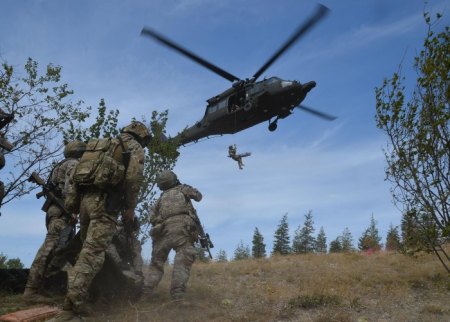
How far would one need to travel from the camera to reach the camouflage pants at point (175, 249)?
6230mm

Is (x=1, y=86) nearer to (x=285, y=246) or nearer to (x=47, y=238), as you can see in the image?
(x=47, y=238)

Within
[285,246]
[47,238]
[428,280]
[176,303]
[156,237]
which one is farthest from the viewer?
[285,246]

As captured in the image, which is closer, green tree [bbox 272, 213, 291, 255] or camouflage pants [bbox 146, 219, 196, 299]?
camouflage pants [bbox 146, 219, 196, 299]

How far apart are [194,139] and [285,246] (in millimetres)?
21576

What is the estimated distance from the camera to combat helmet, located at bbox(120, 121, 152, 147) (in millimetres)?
5691

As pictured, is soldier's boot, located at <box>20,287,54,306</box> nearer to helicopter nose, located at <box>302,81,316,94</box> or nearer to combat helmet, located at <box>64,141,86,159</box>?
combat helmet, located at <box>64,141,86,159</box>

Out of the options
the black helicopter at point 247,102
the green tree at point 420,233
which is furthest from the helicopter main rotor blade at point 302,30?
the green tree at point 420,233

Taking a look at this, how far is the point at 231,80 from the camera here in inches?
597

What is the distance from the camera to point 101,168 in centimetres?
491

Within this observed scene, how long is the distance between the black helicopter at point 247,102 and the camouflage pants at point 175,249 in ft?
23.4

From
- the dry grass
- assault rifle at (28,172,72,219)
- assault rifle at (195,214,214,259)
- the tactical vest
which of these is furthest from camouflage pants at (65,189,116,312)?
assault rifle at (195,214,214,259)

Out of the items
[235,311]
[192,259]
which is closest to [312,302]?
[235,311]

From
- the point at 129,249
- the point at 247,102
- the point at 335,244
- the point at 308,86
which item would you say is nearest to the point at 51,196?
the point at 129,249

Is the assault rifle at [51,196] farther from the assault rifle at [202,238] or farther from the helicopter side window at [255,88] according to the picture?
the helicopter side window at [255,88]
